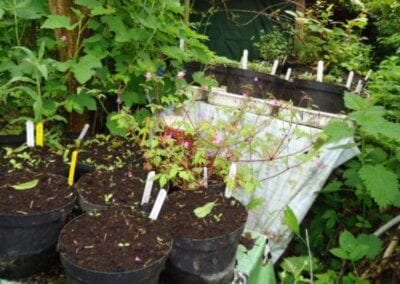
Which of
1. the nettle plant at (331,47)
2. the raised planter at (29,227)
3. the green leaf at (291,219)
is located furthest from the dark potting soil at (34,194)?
the nettle plant at (331,47)

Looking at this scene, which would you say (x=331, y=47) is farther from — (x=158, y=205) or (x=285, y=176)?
(x=158, y=205)

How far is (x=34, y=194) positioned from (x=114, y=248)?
0.42 m

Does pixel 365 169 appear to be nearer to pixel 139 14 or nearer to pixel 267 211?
pixel 267 211

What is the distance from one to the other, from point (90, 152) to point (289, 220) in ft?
3.48

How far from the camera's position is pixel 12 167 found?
5.30 ft

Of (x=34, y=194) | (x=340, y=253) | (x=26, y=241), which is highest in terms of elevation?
(x=34, y=194)

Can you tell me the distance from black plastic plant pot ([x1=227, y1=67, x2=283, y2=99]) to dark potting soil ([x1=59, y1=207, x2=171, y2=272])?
51.0 inches

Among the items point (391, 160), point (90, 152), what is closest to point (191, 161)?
point (90, 152)

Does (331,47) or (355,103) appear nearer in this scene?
(355,103)

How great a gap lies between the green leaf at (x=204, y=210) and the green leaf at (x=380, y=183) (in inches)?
27.0

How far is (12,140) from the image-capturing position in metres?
1.94

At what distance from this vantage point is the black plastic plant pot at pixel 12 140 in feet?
6.30

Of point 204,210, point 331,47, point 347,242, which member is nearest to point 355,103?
point 347,242

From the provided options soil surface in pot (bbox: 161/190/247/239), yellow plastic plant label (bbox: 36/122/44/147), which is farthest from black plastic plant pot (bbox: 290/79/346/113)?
yellow plastic plant label (bbox: 36/122/44/147)
